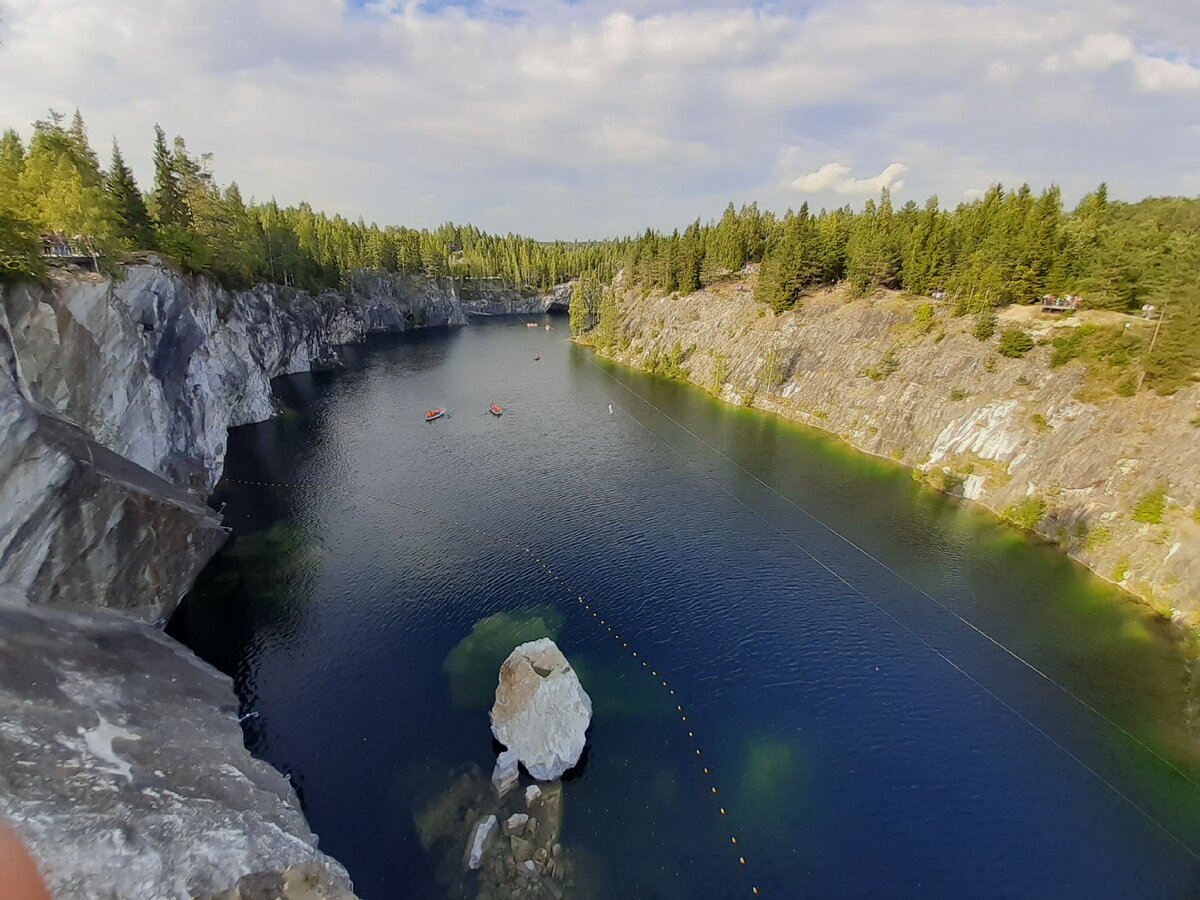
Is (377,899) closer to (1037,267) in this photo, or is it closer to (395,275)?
(1037,267)

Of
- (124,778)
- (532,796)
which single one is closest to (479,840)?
(532,796)

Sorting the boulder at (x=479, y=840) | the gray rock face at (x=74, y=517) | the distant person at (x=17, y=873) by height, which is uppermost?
the gray rock face at (x=74, y=517)

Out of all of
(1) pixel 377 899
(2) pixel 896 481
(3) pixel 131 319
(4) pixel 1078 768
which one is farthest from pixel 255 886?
(2) pixel 896 481

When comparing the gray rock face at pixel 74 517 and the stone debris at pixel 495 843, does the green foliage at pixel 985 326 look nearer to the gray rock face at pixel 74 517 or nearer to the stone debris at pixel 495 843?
the stone debris at pixel 495 843

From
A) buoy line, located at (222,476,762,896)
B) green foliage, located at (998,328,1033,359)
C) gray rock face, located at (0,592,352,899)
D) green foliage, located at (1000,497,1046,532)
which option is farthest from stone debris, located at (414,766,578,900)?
green foliage, located at (998,328,1033,359)

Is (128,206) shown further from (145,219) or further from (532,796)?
(532,796)

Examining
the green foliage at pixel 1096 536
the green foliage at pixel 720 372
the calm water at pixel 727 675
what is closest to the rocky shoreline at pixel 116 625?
the calm water at pixel 727 675

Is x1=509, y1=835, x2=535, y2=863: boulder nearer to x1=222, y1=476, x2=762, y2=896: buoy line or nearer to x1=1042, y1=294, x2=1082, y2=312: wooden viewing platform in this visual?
x1=222, y1=476, x2=762, y2=896: buoy line
